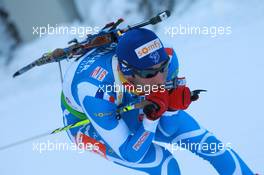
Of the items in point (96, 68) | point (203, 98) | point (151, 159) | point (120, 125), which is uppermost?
point (96, 68)

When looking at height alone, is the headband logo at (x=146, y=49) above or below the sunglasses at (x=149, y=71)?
above

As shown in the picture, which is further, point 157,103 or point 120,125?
point 120,125

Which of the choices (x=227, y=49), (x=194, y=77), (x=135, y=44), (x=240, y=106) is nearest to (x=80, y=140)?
(x=135, y=44)

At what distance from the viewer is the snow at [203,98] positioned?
311cm

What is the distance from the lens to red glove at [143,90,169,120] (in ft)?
6.32

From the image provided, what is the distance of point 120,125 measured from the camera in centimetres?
205

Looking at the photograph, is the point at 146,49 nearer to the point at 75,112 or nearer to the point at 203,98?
the point at 75,112

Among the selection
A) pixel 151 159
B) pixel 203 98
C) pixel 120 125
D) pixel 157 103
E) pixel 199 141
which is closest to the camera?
pixel 157 103

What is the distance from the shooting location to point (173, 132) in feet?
7.73

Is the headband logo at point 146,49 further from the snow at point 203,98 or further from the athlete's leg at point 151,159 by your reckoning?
the snow at point 203,98

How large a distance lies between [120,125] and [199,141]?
19.4 inches

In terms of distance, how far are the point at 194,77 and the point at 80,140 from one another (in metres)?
1.63

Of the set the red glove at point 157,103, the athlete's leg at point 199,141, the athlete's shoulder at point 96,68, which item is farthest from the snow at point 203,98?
the red glove at point 157,103

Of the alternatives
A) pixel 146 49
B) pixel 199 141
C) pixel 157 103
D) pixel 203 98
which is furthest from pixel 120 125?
pixel 203 98
